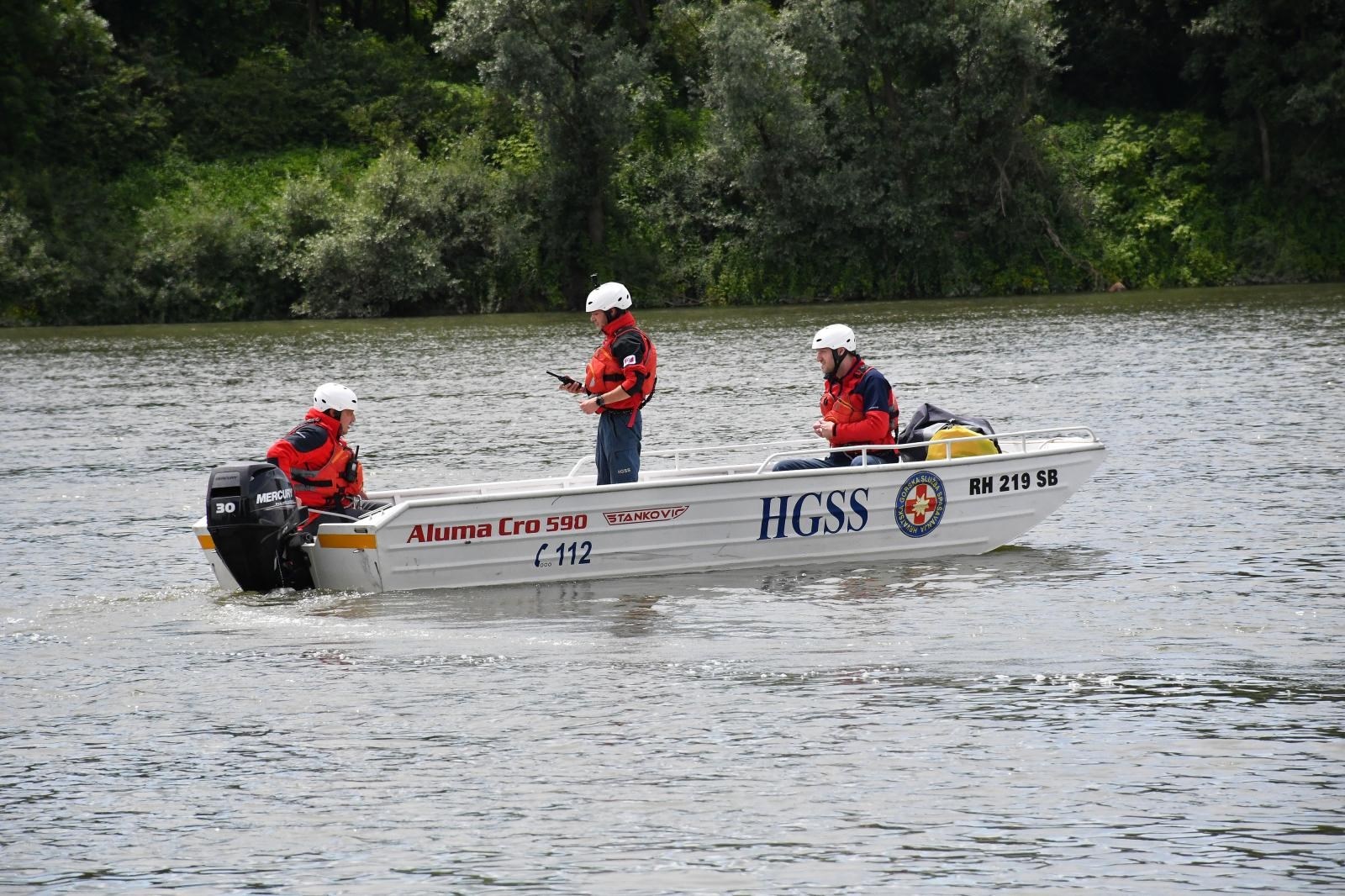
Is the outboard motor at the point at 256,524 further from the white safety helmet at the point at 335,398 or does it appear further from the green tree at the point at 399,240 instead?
the green tree at the point at 399,240

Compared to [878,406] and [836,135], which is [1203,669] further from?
[836,135]

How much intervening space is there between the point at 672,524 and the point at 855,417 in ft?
5.47

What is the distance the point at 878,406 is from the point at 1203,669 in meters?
4.09

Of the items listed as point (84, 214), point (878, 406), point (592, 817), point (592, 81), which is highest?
point (592, 81)

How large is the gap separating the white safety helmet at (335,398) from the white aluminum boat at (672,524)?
657mm

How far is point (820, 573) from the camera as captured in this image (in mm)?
12469

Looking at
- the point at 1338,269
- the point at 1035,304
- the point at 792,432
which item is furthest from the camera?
→ the point at 1338,269

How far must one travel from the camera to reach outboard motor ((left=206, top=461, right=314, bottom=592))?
11367mm

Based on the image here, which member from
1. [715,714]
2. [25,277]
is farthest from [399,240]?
[715,714]

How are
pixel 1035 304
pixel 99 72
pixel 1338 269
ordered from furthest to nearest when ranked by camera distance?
pixel 99 72 → pixel 1338 269 → pixel 1035 304

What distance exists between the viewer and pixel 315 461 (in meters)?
12.1

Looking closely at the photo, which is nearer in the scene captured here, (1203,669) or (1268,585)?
(1203,669)

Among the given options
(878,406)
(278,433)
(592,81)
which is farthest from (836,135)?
(878,406)

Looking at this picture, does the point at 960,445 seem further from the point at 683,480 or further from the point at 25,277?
the point at 25,277
